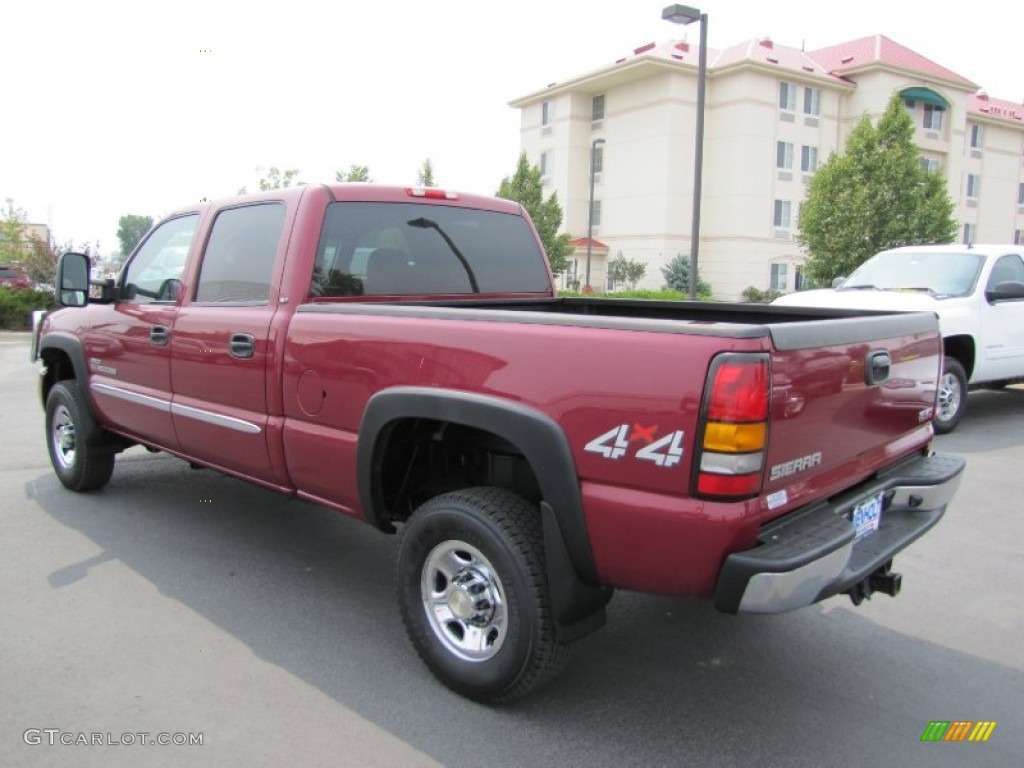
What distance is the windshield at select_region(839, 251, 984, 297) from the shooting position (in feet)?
28.6

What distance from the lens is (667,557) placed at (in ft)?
8.38

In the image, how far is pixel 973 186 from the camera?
51844 mm

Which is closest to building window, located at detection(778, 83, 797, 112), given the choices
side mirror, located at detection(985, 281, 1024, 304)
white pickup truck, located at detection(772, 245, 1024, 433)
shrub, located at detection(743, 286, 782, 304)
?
shrub, located at detection(743, 286, 782, 304)

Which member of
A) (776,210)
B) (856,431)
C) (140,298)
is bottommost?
(856,431)

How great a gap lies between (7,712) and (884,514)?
3.48 meters

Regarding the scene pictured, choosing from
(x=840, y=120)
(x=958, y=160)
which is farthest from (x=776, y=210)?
(x=958, y=160)

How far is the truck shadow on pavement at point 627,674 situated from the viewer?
2879mm

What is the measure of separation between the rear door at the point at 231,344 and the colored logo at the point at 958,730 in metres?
2.99

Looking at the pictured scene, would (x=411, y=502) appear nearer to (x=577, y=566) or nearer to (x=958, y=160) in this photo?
(x=577, y=566)

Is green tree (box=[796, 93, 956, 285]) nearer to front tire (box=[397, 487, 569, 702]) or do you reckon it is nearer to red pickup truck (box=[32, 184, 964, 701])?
red pickup truck (box=[32, 184, 964, 701])

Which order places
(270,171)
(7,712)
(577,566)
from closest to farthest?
1. (577,566)
2. (7,712)
3. (270,171)

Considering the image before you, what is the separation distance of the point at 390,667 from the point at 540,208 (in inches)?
1500

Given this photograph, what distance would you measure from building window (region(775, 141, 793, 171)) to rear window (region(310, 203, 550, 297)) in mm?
43311

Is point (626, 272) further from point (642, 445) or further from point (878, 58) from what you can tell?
point (642, 445)
